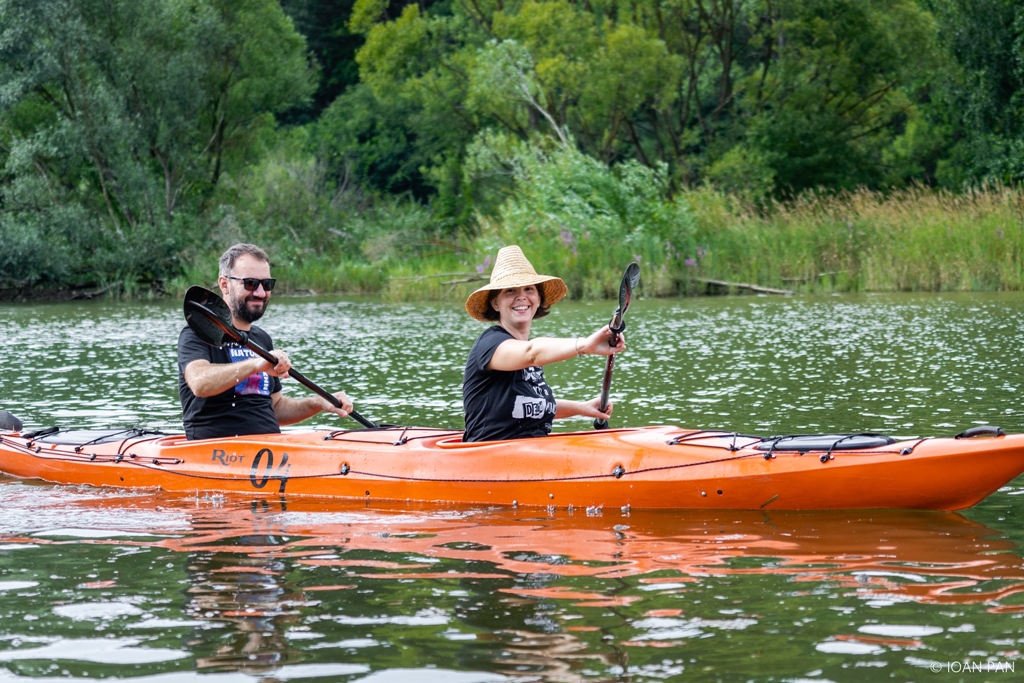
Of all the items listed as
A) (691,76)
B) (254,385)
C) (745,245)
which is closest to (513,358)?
(254,385)

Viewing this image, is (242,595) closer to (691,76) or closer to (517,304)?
(517,304)

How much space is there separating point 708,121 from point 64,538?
3127 centimetres

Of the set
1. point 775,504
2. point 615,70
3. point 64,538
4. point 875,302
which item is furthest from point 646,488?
point 615,70

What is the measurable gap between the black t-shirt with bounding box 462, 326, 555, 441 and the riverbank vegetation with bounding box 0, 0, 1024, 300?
1479cm

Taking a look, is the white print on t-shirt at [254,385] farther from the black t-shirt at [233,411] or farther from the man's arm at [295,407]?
the man's arm at [295,407]

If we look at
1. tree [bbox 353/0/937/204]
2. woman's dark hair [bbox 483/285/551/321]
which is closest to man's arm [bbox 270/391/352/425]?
woman's dark hair [bbox 483/285/551/321]

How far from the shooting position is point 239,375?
6.17m

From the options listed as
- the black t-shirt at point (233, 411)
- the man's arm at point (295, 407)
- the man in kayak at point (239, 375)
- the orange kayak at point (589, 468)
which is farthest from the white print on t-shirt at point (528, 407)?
the black t-shirt at point (233, 411)

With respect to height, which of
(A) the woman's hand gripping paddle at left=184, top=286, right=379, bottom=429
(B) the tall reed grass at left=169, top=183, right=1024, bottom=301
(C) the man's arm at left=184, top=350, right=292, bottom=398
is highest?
(B) the tall reed grass at left=169, top=183, right=1024, bottom=301

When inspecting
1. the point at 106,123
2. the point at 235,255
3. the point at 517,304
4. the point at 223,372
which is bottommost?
the point at 223,372

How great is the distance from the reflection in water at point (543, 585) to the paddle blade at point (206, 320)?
2.90 feet

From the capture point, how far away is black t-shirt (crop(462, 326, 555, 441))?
5731mm

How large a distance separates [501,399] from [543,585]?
5.32 ft

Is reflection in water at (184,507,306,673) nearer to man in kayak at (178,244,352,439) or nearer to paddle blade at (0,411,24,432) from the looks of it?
man in kayak at (178,244,352,439)
